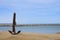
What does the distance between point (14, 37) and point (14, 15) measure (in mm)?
3250

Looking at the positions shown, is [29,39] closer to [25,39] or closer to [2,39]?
[25,39]

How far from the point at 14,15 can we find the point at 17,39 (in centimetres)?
386

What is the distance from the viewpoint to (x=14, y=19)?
25.0 meters

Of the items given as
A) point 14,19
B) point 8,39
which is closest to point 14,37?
point 8,39

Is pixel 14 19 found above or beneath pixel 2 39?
above

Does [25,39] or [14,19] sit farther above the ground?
[14,19]

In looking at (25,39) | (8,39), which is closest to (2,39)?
(8,39)

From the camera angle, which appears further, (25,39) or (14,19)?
(14,19)

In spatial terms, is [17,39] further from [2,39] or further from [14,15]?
[14,15]

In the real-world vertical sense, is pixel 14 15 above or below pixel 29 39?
above

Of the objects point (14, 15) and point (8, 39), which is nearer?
Answer: point (8, 39)

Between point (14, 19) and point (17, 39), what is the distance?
11.7 ft

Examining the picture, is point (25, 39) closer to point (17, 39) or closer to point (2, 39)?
point (17, 39)

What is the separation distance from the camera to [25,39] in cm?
2316
